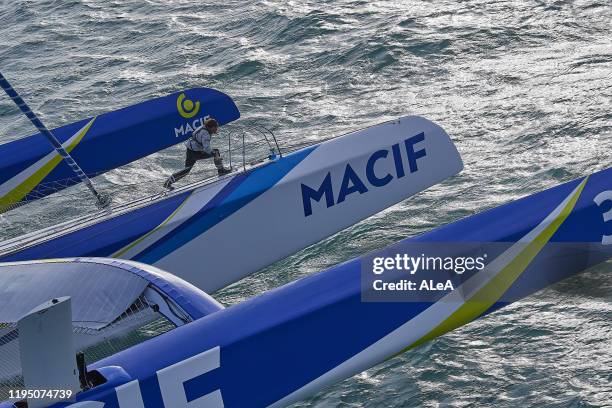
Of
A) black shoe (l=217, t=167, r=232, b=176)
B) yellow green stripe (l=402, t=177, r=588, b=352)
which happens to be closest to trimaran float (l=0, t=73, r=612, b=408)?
yellow green stripe (l=402, t=177, r=588, b=352)

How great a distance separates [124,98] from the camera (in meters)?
11.9

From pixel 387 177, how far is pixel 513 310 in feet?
5.35

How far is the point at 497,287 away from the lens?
5.37 m

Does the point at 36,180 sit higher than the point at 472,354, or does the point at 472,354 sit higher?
the point at 36,180

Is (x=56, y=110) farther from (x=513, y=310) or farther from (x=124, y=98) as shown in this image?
(x=513, y=310)

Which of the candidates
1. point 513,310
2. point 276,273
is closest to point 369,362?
point 513,310

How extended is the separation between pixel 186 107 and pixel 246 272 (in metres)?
2.10

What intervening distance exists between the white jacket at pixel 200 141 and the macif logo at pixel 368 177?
102cm

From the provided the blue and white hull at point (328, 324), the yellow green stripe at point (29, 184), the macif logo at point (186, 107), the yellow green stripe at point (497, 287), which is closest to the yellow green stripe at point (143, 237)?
the yellow green stripe at point (29, 184)

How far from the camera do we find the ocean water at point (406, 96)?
631cm

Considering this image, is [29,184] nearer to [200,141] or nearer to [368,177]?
[200,141]

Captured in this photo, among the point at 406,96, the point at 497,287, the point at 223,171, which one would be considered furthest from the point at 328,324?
the point at 406,96

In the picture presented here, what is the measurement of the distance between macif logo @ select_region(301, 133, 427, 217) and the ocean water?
40cm

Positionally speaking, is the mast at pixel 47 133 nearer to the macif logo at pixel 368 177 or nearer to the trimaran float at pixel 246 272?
the trimaran float at pixel 246 272
